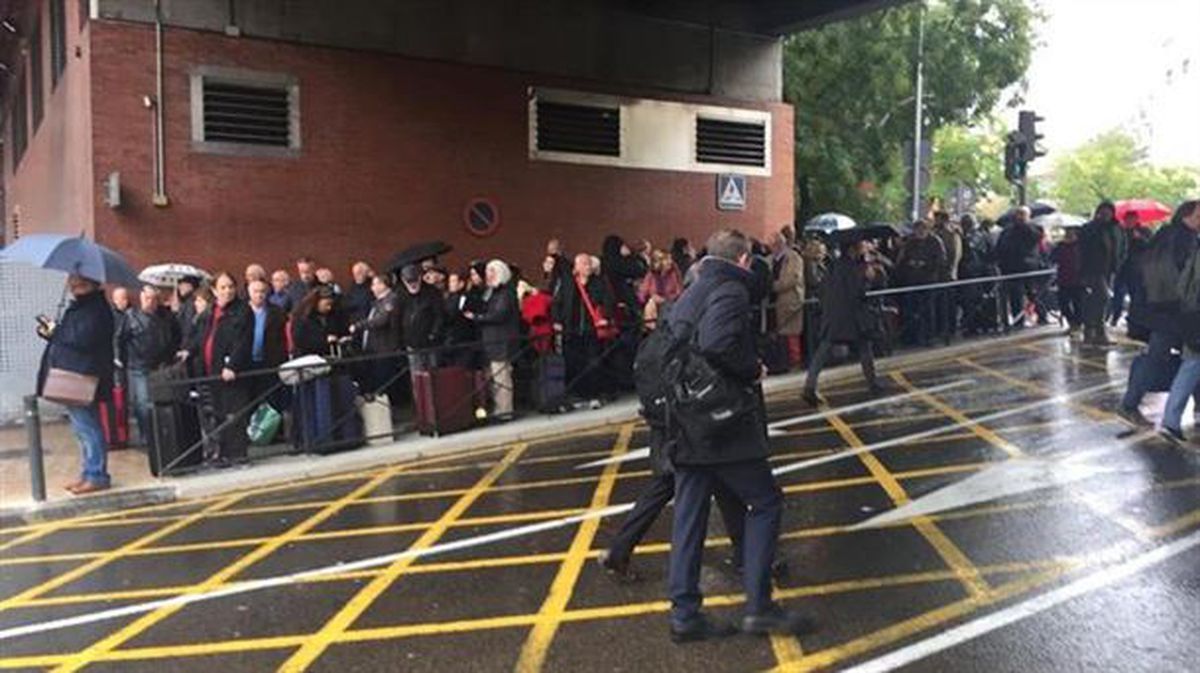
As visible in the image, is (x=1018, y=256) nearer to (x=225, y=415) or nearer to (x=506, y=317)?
(x=506, y=317)

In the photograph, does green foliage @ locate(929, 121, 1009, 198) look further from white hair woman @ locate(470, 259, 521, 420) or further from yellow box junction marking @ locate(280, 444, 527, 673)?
yellow box junction marking @ locate(280, 444, 527, 673)

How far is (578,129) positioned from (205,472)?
28.1 ft

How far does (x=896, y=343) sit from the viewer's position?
14.7 meters

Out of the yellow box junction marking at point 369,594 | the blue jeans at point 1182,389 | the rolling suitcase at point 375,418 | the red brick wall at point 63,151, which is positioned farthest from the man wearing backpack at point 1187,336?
the red brick wall at point 63,151

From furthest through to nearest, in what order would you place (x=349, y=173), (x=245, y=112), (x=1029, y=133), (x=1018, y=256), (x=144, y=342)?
(x=1029, y=133)
(x=1018, y=256)
(x=349, y=173)
(x=245, y=112)
(x=144, y=342)

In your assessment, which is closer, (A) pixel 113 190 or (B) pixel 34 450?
(B) pixel 34 450

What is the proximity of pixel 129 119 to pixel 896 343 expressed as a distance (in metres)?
10.0

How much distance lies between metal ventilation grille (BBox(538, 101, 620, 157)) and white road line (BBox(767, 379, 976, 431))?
6632mm

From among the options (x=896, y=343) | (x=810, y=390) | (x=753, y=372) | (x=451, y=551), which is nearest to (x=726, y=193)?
(x=896, y=343)

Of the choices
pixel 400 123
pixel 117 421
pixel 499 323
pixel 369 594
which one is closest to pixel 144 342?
pixel 117 421

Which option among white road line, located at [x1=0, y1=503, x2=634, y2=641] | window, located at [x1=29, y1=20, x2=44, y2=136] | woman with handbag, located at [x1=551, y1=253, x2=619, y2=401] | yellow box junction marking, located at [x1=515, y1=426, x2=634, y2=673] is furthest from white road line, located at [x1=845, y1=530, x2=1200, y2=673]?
window, located at [x1=29, y1=20, x2=44, y2=136]

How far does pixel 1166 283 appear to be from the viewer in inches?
Answer: 341

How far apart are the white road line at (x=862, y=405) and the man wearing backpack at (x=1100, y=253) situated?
2.82m

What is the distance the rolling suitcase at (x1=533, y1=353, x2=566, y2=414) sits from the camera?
11289 mm
